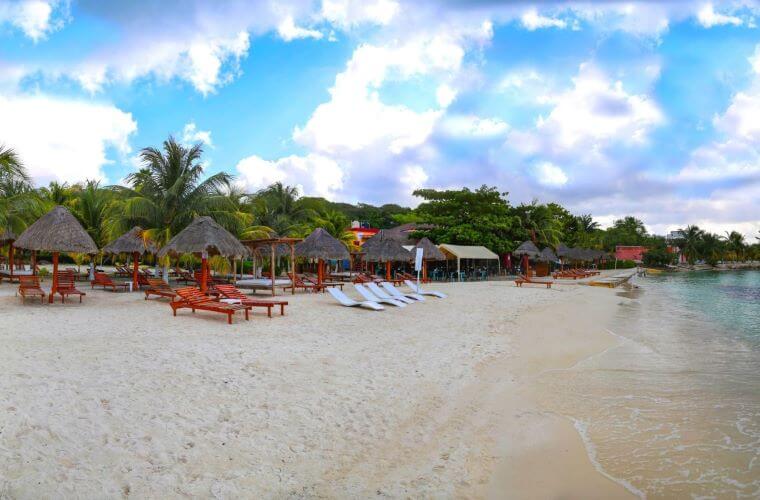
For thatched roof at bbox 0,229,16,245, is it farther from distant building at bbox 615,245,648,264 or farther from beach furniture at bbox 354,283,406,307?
distant building at bbox 615,245,648,264

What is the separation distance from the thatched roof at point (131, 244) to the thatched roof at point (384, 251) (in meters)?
9.30

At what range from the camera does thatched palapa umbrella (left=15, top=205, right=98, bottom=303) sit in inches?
472

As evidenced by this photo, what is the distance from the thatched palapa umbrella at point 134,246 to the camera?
16.0m

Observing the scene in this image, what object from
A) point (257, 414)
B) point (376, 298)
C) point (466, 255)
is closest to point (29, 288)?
point (376, 298)

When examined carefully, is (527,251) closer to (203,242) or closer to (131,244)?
(203,242)

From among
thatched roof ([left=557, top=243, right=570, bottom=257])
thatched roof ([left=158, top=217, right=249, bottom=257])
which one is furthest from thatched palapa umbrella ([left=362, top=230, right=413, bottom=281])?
thatched roof ([left=557, top=243, right=570, bottom=257])

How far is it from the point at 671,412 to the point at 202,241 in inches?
448

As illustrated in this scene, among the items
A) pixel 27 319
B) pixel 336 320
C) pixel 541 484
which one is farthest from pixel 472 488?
pixel 27 319

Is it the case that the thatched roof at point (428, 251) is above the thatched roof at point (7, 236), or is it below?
below

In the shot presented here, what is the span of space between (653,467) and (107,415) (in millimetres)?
4594

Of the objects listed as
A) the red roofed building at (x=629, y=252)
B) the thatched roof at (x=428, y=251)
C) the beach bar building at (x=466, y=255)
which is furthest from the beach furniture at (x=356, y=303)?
the red roofed building at (x=629, y=252)

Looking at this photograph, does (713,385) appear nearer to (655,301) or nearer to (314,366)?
(314,366)

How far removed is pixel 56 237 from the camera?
39.5 feet

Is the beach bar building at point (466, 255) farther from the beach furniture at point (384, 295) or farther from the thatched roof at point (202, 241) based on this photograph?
the thatched roof at point (202, 241)
